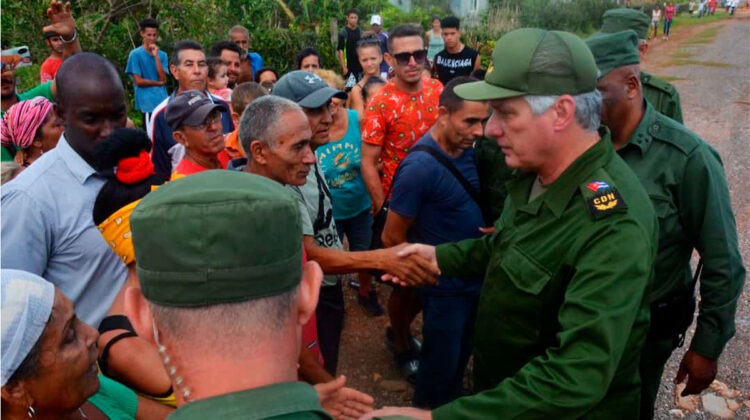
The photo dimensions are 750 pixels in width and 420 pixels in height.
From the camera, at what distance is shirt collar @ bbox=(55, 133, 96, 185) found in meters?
Result: 2.34

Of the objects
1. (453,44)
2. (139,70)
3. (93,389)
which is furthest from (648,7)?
(93,389)

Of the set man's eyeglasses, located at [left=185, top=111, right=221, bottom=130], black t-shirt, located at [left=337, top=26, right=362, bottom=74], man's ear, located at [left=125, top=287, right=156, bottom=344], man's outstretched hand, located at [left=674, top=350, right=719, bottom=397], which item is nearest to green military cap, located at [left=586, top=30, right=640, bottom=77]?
man's outstretched hand, located at [left=674, top=350, right=719, bottom=397]

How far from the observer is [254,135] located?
275 cm

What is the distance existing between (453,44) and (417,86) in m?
3.71

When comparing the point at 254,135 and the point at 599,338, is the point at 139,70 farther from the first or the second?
Answer: the point at 599,338

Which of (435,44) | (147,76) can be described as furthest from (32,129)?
(435,44)

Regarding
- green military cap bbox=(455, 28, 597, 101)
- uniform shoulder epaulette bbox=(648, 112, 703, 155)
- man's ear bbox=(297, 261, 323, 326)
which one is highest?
green military cap bbox=(455, 28, 597, 101)

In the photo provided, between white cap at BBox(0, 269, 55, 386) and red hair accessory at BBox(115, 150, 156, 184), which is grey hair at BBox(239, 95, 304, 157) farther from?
white cap at BBox(0, 269, 55, 386)

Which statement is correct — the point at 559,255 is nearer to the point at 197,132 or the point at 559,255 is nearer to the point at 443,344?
the point at 443,344

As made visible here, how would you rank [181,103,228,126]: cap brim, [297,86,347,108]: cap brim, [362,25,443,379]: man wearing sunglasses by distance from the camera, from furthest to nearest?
[362,25,443,379]: man wearing sunglasses → [297,86,347,108]: cap brim → [181,103,228,126]: cap brim

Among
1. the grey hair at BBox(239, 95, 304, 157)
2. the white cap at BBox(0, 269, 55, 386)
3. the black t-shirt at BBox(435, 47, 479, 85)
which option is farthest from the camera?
the black t-shirt at BBox(435, 47, 479, 85)

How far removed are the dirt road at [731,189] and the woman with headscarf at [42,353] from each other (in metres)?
2.57

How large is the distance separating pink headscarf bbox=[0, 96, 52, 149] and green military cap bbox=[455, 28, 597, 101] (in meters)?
2.50

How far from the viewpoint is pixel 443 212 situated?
3.28 meters
